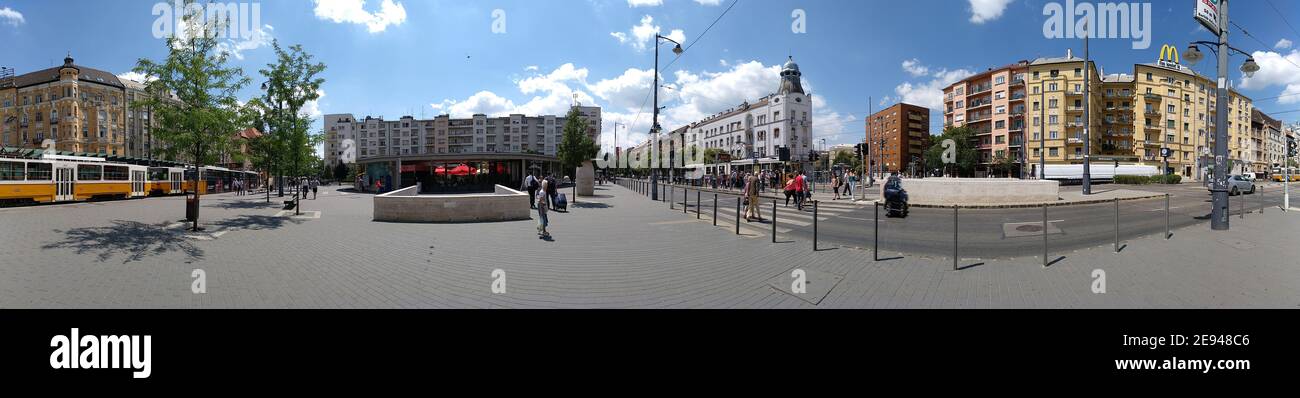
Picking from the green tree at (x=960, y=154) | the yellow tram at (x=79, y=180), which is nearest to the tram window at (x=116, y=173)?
the yellow tram at (x=79, y=180)

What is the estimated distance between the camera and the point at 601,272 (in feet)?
20.5

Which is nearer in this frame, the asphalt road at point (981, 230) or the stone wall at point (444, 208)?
the asphalt road at point (981, 230)

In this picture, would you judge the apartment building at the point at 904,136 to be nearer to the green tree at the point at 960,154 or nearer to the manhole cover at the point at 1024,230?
the green tree at the point at 960,154

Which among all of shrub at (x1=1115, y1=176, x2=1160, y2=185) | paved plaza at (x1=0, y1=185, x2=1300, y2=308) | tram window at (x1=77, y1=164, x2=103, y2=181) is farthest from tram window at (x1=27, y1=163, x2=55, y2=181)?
shrub at (x1=1115, y1=176, x2=1160, y2=185)

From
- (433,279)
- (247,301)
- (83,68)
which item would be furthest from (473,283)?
(83,68)

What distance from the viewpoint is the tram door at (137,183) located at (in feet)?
83.1

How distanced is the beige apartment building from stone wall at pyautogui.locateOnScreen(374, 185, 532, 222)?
236 feet

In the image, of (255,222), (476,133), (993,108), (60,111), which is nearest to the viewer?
(255,222)

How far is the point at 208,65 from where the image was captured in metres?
11.4

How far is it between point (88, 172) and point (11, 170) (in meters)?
4.68

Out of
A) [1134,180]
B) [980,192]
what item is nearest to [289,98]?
[980,192]

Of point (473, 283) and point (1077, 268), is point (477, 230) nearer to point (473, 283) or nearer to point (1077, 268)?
point (473, 283)

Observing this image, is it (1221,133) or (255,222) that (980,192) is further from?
(255,222)

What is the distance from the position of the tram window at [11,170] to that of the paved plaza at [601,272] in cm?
1307
